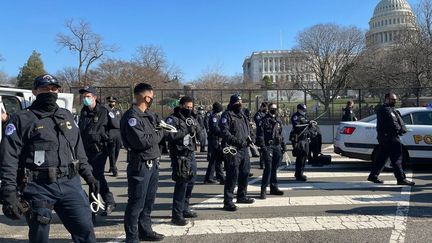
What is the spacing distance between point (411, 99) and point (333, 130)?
429cm

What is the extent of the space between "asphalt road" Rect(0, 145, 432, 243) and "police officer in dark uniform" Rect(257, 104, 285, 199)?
1.08ft

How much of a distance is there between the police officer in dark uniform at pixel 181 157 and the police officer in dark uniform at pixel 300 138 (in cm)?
337

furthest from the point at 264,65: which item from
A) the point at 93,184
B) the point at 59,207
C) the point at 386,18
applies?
the point at 59,207

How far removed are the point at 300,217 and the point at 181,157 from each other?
1.92 metres

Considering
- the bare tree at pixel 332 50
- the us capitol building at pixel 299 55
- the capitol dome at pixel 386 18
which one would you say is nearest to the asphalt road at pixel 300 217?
the us capitol building at pixel 299 55

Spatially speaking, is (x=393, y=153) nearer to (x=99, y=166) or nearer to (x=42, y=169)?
(x=99, y=166)

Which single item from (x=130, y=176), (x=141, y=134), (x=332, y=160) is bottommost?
(x=332, y=160)

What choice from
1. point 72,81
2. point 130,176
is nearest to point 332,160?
point 130,176

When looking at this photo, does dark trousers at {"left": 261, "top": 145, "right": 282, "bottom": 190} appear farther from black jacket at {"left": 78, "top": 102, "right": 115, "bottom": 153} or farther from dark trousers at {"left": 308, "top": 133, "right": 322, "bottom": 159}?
dark trousers at {"left": 308, "top": 133, "right": 322, "bottom": 159}

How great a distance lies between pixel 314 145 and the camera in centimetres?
1165

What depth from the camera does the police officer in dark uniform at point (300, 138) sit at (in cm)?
875

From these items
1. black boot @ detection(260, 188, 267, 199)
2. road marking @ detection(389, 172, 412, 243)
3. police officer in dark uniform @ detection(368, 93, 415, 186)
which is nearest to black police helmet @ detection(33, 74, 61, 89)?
road marking @ detection(389, 172, 412, 243)

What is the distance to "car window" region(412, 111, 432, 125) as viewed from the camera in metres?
10.1

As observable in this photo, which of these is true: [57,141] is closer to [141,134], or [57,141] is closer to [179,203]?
[141,134]
